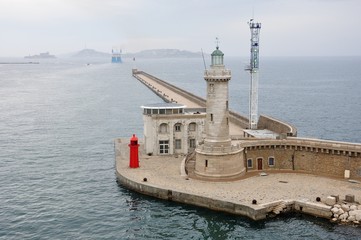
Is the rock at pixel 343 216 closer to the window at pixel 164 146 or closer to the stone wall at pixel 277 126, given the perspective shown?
the stone wall at pixel 277 126

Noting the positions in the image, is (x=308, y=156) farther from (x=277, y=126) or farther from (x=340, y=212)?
(x=277, y=126)

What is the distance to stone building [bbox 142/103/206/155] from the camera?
53625mm

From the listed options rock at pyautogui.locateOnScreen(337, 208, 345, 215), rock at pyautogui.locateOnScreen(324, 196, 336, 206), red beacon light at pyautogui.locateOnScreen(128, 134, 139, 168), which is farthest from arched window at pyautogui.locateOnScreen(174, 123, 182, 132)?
rock at pyautogui.locateOnScreen(337, 208, 345, 215)

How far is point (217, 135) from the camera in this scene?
45.3 meters

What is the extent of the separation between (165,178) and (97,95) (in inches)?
4071

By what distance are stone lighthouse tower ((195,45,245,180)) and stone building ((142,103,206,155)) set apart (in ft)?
29.6

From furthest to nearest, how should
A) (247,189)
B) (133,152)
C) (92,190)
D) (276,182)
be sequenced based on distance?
(133,152) → (92,190) → (276,182) → (247,189)

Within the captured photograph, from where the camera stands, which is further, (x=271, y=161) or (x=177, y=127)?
(x=177, y=127)

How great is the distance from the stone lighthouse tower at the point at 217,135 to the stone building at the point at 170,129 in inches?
355

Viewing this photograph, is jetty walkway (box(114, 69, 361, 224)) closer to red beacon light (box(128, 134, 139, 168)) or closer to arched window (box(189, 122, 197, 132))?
red beacon light (box(128, 134, 139, 168))

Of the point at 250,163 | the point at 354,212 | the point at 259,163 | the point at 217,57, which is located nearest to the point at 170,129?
the point at 250,163

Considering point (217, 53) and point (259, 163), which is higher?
point (217, 53)

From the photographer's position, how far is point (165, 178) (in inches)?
1780

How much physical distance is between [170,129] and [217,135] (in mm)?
9977
